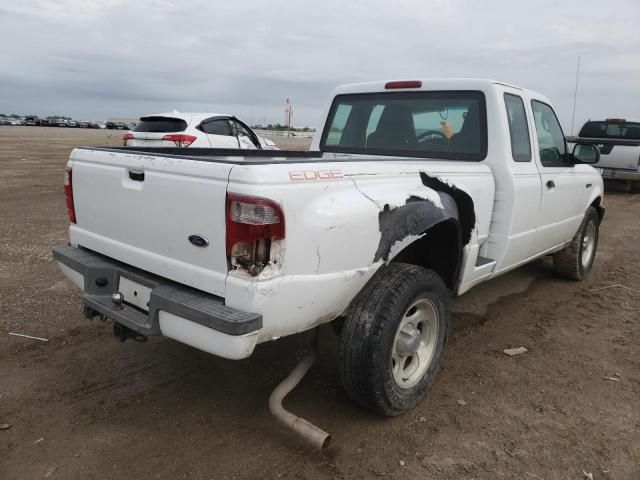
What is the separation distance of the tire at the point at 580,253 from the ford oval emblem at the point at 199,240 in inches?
176

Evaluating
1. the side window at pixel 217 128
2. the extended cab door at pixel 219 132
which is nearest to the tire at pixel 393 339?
the extended cab door at pixel 219 132

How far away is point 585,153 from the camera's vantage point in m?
4.89

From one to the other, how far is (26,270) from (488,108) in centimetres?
476

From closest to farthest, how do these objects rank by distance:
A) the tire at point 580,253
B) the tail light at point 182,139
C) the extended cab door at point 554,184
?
the extended cab door at point 554,184 → the tire at point 580,253 → the tail light at point 182,139

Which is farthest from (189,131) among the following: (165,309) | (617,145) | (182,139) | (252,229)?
(617,145)

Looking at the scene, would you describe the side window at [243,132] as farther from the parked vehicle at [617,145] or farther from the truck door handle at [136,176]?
the truck door handle at [136,176]

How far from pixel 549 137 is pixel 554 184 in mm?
482

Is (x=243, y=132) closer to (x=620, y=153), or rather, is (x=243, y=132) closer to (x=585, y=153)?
(x=585, y=153)

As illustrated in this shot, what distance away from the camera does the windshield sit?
406 cm

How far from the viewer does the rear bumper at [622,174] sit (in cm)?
1273

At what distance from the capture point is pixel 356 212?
101 inches

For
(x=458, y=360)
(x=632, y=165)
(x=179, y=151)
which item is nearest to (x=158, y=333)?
(x=179, y=151)

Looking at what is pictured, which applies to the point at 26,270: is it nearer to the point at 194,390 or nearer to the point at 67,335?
the point at 67,335

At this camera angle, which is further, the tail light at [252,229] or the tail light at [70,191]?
the tail light at [70,191]
